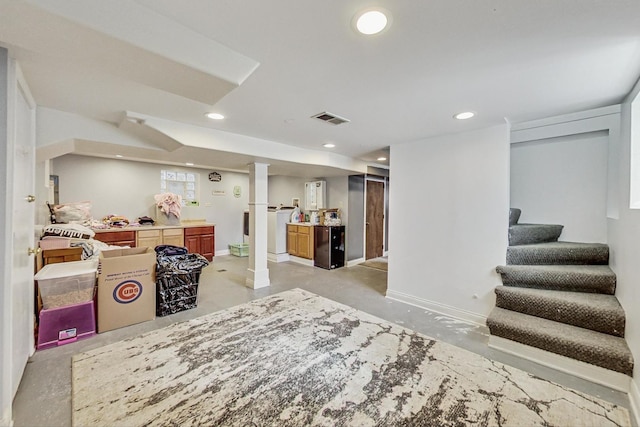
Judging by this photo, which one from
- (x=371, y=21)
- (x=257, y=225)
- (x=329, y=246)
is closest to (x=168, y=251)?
(x=257, y=225)

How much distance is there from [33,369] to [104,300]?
0.71 metres

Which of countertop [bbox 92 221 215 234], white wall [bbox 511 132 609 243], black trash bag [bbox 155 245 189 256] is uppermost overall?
white wall [bbox 511 132 609 243]

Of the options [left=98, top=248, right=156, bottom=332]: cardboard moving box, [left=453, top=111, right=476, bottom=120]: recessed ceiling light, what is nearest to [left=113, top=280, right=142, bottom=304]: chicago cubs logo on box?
[left=98, top=248, right=156, bottom=332]: cardboard moving box

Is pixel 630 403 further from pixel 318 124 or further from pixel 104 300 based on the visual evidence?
pixel 104 300

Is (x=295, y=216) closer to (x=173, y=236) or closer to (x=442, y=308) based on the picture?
(x=173, y=236)

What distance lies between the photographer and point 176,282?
10.3 ft

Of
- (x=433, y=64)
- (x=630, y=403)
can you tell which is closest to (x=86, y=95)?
(x=433, y=64)

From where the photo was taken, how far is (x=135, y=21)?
122cm

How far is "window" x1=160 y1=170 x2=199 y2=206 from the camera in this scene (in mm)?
5695

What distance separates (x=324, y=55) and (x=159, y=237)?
5.06 metres

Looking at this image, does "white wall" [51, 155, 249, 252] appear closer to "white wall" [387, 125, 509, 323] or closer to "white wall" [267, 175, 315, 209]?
"white wall" [267, 175, 315, 209]

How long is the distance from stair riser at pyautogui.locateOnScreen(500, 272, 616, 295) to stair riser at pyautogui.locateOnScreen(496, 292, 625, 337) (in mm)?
214

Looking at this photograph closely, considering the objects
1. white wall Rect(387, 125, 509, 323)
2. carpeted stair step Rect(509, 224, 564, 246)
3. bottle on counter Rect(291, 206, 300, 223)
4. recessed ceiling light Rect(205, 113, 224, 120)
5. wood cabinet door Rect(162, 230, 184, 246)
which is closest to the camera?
recessed ceiling light Rect(205, 113, 224, 120)

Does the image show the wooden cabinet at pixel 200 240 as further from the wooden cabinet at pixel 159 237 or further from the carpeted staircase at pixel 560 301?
the carpeted staircase at pixel 560 301
